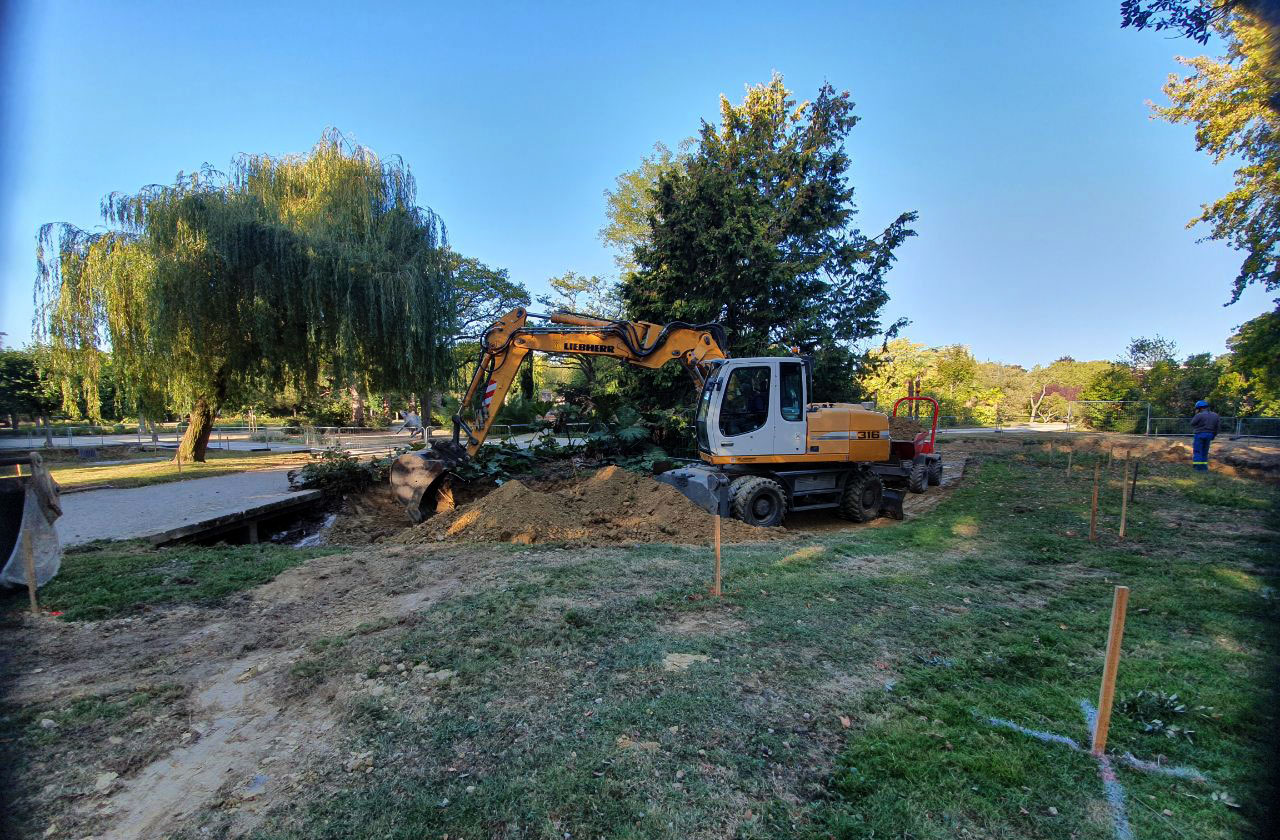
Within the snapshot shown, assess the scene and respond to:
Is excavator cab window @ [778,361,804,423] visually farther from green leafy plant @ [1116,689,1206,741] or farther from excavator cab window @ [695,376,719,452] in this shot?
green leafy plant @ [1116,689,1206,741]

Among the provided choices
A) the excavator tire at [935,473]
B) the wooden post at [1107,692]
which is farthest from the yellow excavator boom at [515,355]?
the wooden post at [1107,692]

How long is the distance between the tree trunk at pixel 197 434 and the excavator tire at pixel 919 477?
17.3 meters

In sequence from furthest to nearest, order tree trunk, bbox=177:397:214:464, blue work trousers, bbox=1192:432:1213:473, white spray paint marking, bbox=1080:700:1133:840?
tree trunk, bbox=177:397:214:464
blue work trousers, bbox=1192:432:1213:473
white spray paint marking, bbox=1080:700:1133:840

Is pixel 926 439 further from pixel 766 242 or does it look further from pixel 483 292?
pixel 483 292

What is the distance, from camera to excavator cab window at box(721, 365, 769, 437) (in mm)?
8344

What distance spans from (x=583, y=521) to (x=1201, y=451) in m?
16.3

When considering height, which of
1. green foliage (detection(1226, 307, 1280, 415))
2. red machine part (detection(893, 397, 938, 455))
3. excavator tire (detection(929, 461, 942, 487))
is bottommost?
excavator tire (detection(929, 461, 942, 487))

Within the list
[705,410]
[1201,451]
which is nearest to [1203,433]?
[1201,451]

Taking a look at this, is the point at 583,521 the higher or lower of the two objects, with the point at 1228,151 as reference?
lower

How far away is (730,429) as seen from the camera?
8352 mm

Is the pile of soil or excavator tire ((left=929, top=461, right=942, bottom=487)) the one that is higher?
the pile of soil

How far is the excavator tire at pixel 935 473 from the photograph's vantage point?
12.5 meters

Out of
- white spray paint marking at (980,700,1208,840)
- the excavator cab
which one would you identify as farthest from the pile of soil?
white spray paint marking at (980,700,1208,840)

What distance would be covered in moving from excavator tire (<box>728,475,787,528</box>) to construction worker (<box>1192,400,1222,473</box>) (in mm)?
12547
